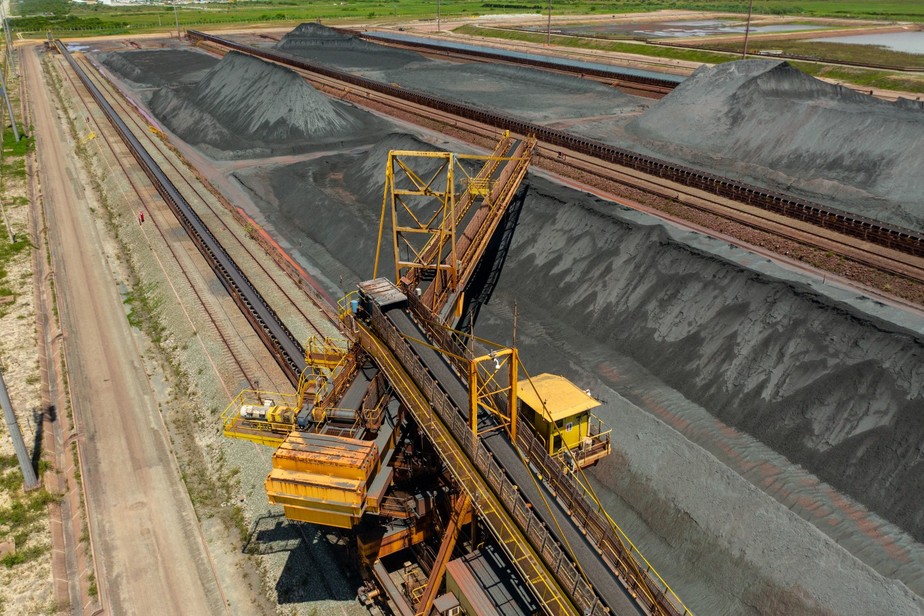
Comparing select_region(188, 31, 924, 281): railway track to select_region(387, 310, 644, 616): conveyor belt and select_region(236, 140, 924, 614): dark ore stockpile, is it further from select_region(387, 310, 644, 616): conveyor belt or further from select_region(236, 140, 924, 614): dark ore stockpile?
select_region(387, 310, 644, 616): conveyor belt

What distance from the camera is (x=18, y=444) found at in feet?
69.0

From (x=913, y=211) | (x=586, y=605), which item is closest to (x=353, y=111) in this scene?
(x=913, y=211)

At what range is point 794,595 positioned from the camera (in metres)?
16.2

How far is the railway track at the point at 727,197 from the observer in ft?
105

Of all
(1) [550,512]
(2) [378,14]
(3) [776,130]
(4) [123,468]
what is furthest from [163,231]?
(2) [378,14]

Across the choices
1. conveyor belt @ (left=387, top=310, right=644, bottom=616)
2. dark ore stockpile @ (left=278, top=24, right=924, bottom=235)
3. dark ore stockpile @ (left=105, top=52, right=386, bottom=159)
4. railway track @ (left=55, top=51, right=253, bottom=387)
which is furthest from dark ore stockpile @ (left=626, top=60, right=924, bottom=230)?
railway track @ (left=55, top=51, right=253, bottom=387)

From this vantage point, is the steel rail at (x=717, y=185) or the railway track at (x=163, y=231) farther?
the steel rail at (x=717, y=185)

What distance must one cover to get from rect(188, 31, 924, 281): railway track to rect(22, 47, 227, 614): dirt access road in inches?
1233

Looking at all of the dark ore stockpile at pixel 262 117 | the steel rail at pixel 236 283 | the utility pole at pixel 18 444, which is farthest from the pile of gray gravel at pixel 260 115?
the utility pole at pixel 18 444

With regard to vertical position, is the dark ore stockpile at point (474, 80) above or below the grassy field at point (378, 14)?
below

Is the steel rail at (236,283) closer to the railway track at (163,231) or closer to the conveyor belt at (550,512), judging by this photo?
the railway track at (163,231)

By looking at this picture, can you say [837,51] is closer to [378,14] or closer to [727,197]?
[727,197]

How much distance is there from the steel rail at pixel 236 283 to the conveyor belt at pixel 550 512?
10.2 metres

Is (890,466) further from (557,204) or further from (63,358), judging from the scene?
(63,358)
